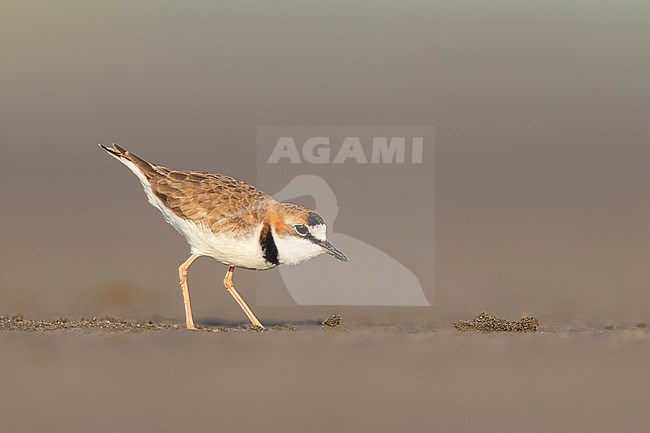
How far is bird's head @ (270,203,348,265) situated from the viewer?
13.2 meters

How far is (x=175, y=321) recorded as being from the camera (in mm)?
14648

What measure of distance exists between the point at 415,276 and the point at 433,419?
9.43 metres

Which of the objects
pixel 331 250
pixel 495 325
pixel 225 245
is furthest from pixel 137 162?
pixel 495 325

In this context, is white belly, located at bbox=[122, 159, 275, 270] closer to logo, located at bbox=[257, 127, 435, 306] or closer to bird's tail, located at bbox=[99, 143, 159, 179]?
bird's tail, located at bbox=[99, 143, 159, 179]

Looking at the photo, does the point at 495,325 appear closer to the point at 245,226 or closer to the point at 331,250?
the point at 331,250

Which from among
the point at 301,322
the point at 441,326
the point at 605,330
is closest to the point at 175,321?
the point at 301,322

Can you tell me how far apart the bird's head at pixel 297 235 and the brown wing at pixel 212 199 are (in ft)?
0.84

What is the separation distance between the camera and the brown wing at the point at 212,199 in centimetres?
1328

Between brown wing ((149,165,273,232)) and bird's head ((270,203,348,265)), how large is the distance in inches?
10.1

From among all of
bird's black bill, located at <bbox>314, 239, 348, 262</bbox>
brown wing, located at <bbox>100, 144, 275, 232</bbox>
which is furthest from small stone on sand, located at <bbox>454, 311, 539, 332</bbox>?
brown wing, located at <bbox>100, 144, 275, 232</bbox>

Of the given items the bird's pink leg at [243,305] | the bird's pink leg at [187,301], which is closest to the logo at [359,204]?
the bird's pink leg at [243,305]

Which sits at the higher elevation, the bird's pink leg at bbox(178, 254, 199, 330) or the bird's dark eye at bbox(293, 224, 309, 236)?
the bird's dark eye at bbox(293, 224, 309, 236)

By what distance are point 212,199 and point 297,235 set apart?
1079 millimetres

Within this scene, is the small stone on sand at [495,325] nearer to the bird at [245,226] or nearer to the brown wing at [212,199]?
the bird at [245,226]
